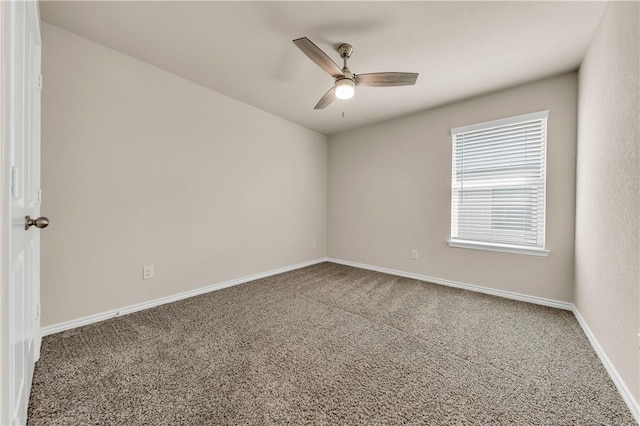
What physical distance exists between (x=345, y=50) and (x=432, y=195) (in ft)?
7.36

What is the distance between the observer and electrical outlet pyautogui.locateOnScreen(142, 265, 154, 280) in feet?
8.37

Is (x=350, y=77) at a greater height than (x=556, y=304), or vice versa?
(x=350, y=77)

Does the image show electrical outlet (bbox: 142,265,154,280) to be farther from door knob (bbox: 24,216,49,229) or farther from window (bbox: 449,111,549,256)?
window (bbox: 449,111,549,256)

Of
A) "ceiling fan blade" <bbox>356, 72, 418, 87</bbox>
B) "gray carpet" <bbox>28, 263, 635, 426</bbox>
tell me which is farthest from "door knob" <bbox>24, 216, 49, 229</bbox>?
"ceiling fan blade" <bbox>356, 72, 418, 87</bbox>

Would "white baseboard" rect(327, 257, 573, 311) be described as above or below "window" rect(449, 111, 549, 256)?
below

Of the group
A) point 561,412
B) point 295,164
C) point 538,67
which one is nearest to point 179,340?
point 561,412

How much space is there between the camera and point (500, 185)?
306 centimetres

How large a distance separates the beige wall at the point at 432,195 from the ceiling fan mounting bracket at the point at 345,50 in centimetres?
185

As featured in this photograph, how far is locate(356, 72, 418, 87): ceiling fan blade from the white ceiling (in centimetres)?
29

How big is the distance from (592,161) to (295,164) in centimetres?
339

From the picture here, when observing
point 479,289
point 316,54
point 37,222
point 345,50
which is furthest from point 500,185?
point 37,222

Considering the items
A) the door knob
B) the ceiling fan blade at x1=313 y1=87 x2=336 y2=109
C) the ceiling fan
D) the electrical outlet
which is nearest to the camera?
the door knob

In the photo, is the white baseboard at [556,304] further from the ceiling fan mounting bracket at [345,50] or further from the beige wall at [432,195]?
the ceiling fan mounting bracket at [345,50]

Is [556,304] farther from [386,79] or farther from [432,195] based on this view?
[386,79]
